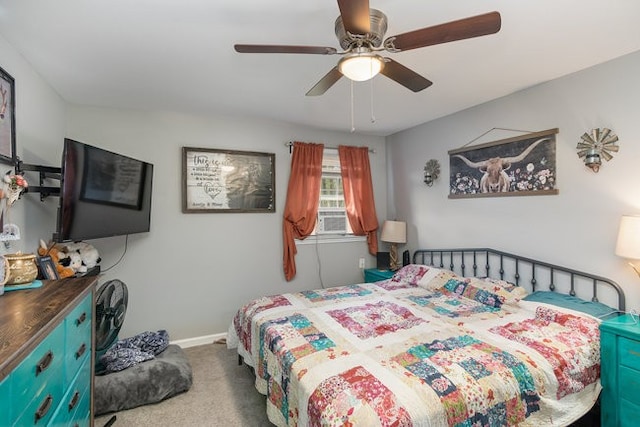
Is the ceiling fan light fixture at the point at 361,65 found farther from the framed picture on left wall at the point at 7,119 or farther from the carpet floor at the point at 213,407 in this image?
the carpet floor at the point at 213,407

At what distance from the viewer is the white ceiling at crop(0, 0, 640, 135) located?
1.65m

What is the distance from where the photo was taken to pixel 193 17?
1.70 meters

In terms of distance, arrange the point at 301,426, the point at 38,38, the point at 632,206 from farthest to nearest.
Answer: the point at 632,206
the point at 38,38
the point at 301,426

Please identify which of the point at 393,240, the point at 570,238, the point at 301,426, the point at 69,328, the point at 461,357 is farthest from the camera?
the point at 393,240

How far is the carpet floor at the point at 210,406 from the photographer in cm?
212

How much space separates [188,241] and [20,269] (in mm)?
1822

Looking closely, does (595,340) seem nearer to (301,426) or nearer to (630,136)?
(630,136)

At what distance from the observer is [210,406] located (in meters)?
2.29

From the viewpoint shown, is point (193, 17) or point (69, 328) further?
point (193, 17)

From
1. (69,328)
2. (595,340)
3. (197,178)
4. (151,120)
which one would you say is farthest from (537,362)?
(151,120)

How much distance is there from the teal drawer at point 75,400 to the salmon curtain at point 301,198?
88.3 inches

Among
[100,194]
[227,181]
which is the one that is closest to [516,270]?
[227,181]

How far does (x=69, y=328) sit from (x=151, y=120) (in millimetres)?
2435

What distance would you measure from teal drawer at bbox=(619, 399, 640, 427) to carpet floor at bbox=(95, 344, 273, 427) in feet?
6.98
